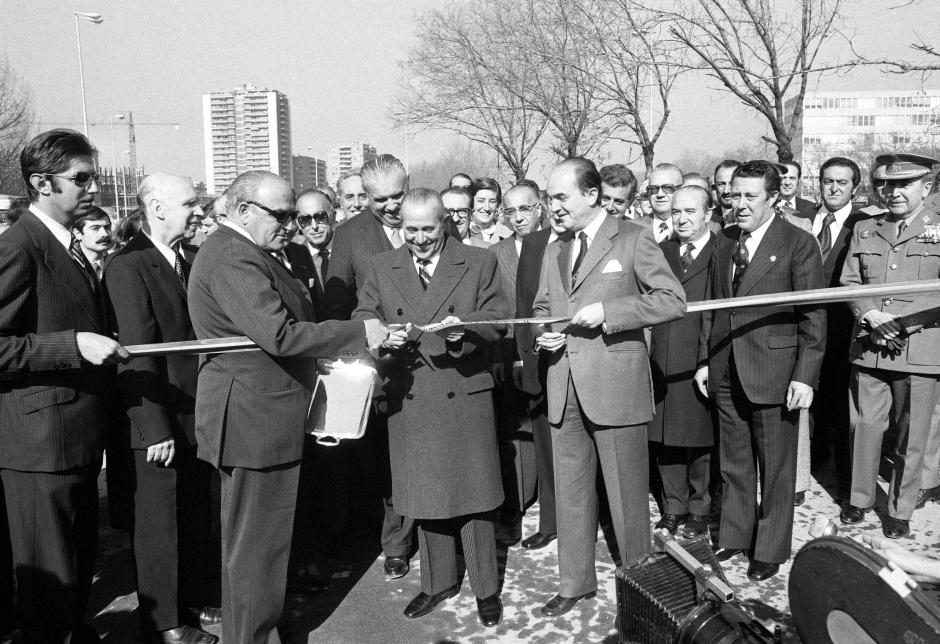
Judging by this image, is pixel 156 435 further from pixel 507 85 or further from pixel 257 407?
pixel 507 85

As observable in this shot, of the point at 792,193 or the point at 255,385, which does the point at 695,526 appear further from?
the point at 792,193

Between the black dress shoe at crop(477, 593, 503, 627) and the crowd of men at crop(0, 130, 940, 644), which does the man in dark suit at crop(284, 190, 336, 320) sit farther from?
the black dress shoe at crop(477, 593, 503, 627)

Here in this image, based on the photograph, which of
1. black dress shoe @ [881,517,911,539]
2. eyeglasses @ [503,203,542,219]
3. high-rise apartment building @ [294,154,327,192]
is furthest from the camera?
high-rise apartment building @ [294,154,327,192]

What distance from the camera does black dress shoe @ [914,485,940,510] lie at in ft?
16.8

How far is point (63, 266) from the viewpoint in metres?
3.25

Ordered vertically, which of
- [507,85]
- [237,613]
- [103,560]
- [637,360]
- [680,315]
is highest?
[507,85]

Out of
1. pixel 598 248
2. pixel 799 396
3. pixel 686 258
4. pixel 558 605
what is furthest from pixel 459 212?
pixel 558 605

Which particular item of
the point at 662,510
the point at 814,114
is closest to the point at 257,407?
the point at 662,510

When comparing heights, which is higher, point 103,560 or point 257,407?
point 257,407

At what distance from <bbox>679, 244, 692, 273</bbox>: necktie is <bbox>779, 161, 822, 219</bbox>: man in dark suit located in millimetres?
2276

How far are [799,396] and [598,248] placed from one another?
56.2 inches

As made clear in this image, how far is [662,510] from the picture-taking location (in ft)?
17.1

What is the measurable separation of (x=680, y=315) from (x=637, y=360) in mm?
335

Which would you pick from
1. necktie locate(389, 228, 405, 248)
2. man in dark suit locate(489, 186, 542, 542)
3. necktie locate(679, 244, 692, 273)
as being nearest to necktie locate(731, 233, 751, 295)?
necktie locate(679, 244, 692, 273)
